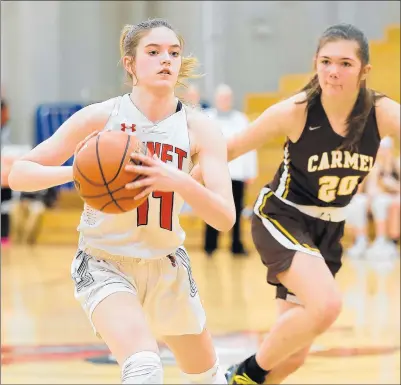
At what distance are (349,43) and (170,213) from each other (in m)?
1.33

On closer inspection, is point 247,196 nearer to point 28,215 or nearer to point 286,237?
point 28,215

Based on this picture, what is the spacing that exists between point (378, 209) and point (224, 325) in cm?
490

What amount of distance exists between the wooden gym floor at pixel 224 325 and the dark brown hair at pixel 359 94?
1.55 metres

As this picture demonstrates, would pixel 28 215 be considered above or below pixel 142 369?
below

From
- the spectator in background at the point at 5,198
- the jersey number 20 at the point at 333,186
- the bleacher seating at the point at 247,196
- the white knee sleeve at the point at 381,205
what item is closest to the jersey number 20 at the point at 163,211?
the jersey number 20 at the point at 333,186

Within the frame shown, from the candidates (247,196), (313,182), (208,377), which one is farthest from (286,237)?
(247,196)

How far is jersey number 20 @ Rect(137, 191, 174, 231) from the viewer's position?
3729 mm

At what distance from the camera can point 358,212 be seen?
11.9m

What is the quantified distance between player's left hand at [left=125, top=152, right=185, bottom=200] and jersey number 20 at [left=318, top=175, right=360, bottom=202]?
163 cm

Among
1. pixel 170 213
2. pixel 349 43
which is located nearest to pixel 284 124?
pixel 349 43

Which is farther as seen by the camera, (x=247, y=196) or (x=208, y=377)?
(x=247, y=196)

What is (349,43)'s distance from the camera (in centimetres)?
460

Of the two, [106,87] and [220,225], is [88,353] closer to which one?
[220,225]

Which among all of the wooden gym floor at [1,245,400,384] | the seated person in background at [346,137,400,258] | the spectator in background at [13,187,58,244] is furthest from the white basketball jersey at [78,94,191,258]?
the spectator in background at [13,187,58,244]
